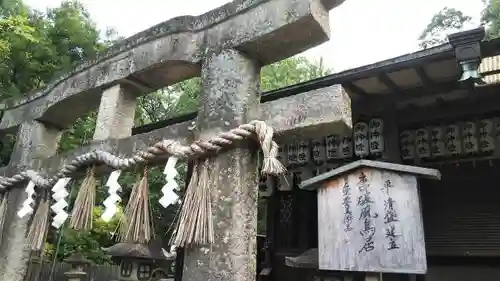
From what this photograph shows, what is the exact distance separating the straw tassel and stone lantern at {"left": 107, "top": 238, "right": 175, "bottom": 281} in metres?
2.88

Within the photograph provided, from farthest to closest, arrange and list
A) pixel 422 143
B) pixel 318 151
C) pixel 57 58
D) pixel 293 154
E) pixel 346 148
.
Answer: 1. pixel 57 58
2. pixel 293 154
3. pixel 318 151
4. pixel 346 148
5. pixel 422 143

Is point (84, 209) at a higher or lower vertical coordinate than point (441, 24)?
lower

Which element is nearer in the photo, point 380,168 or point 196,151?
point 196,151

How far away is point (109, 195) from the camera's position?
9.64ft

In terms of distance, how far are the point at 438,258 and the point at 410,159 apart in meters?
1.42

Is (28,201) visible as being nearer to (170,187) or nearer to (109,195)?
(109,195)

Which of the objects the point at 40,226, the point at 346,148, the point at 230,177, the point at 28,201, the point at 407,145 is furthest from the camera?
the point at 346,148

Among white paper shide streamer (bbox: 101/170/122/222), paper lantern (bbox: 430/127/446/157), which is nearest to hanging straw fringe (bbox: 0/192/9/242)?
white paper shide streamer (bbox: 101/170/122/222)

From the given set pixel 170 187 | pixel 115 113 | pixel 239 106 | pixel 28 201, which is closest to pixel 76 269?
pixel 28 201

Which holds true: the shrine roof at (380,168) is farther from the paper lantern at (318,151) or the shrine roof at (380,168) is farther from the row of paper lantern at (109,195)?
the row of paper lantern at (109,195)

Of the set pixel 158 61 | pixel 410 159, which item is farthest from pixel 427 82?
pixel 158 61

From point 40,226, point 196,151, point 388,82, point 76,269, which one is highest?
point 388,82

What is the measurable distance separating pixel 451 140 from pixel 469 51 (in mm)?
1576

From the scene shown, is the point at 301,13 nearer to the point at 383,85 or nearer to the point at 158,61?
the point at 158,61
